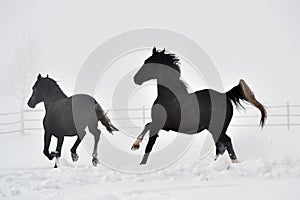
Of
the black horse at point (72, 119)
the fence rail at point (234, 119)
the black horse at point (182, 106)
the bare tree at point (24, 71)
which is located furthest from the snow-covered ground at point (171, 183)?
the bare tree at point (24, 71)

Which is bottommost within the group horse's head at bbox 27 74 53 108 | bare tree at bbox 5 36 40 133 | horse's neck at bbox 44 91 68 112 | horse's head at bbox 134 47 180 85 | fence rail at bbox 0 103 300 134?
fence rail at bbox 0 103 300 134

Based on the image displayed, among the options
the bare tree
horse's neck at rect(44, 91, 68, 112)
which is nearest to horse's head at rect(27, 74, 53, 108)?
horse's neck at rect(44, 91, 68, 112)

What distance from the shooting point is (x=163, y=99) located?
6.00m

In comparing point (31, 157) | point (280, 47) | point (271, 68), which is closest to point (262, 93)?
point (271, 68)

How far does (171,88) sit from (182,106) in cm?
46

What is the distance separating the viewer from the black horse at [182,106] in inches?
230

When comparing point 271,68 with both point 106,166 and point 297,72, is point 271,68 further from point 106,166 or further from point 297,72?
point 106,166

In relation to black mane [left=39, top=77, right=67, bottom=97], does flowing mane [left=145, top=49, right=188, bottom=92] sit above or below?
above

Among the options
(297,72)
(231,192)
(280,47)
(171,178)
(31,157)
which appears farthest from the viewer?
(280,47)

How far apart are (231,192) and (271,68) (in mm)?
58848

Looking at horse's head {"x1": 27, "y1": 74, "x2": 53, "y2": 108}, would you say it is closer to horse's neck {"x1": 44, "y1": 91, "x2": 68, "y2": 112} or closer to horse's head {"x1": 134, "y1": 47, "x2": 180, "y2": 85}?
horse's neck {"x1": 44, "y1": 91, "x2": 68, "y2": 112}

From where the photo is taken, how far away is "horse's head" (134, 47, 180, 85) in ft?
20.4

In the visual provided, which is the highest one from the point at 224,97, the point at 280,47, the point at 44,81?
the point at 280,47

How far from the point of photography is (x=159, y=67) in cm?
623
